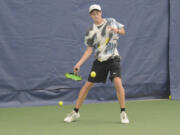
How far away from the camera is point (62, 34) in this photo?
592 cm

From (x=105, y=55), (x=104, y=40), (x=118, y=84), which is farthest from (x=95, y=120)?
(x=104, y=40)

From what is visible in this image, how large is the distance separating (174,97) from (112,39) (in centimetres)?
267

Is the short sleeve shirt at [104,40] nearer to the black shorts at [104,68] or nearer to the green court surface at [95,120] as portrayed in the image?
the black shorts at [104,68]

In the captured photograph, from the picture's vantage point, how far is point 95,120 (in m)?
4.53

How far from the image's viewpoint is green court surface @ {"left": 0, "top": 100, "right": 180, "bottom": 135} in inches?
152

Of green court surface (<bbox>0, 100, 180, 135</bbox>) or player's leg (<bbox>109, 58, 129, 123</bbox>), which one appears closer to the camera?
green court surface (<bbox>0, 100, 180, 135</bbox>)

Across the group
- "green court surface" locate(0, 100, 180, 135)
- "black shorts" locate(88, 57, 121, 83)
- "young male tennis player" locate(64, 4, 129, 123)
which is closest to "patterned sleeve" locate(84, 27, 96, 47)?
"young male tennis player" locate(64, 4, 129, 123)

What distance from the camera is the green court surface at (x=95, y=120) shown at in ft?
12.6

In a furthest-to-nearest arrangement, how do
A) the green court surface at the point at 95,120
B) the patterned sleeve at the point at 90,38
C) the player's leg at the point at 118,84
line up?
the patterned sleeve at the point at 90,38 < the player's leg at the point at 118,84 < the green court surface at the point at 95,120

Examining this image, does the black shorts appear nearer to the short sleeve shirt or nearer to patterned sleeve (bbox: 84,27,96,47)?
the short sleeve shirt

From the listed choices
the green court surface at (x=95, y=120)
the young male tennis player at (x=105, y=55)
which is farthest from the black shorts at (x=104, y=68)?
the green court surface at (x=95, y=120)

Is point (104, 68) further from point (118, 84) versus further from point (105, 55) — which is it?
point (118, 84)

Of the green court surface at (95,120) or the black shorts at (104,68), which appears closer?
the green court surface at (95,120)

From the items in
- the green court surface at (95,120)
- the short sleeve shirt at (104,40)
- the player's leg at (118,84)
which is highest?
the short sleeve shirt at (104,40)
